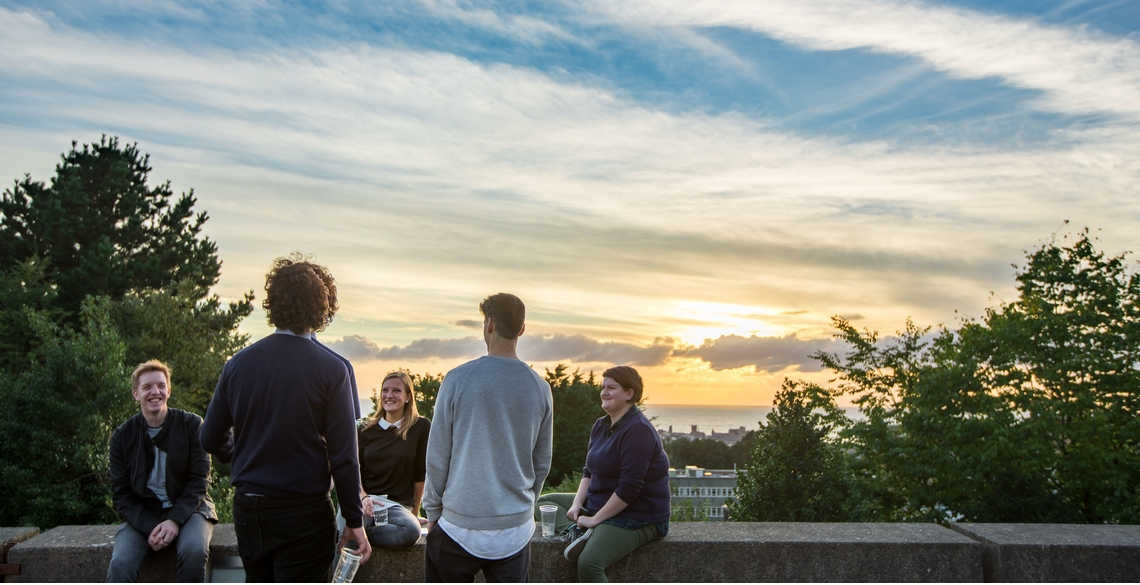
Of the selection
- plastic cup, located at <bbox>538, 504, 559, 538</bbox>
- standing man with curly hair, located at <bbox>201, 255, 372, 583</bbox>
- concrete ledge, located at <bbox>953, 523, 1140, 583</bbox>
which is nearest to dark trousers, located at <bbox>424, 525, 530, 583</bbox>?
standing man with curly hair, located at <bbox>201, 255, 372, 583</bbox>

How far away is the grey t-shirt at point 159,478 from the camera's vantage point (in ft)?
15.5

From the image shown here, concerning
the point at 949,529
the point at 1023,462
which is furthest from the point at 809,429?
the point at 949,529

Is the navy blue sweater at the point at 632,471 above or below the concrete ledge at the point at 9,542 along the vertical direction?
above

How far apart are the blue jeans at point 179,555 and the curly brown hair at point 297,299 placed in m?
1.93

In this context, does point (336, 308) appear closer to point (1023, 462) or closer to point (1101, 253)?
point (1023, 462)

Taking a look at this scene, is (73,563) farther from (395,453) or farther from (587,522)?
(587,522)

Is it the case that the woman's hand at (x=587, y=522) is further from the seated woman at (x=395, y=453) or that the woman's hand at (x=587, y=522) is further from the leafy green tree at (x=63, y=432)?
the leafy green tree at (x=63, y=432)

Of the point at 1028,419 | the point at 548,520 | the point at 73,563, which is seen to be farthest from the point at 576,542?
the point at 1028,419

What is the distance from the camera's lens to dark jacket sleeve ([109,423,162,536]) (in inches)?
181

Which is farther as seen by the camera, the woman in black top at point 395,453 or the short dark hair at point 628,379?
the woman in black top at point 395,453

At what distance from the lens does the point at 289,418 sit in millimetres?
3244

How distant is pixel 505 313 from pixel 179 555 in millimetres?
2556

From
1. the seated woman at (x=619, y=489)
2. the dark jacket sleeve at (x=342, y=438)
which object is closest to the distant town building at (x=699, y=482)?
the seated woman at (x=619, y=489)

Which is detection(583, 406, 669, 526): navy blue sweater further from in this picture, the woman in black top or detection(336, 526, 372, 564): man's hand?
detection(336, 526, 372, 564): man's hand
